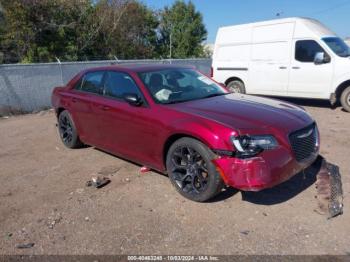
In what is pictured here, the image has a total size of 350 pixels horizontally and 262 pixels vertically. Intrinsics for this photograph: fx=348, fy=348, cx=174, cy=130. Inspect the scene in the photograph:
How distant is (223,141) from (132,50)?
18.5m

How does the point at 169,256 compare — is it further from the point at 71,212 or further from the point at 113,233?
the point at 71,212

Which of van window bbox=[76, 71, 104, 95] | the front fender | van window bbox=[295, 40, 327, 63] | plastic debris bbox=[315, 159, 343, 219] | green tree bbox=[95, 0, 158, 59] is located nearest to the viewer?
the front fender

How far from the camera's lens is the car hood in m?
3.76

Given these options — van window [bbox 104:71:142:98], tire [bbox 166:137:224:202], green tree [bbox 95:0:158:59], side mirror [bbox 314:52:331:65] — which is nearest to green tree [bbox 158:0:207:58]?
green tree [bbox 95:0:158:59]

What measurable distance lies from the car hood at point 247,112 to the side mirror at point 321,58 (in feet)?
17.2

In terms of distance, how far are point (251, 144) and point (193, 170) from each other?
0.79 metres

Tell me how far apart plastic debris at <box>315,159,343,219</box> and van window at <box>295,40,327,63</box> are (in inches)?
220

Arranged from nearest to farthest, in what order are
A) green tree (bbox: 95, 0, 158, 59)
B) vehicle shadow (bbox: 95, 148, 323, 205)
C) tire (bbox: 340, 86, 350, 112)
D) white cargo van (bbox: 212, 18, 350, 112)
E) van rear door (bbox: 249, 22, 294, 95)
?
vehicle shadow (bbox: 95, 148, 323, 205) < tire (bbox: 340, 86, 350, 112) < white cargo van (bbox: 212, 18, 350, 112) < van rear door (bbox: 249, 22, 294, 95) < green tree (bbox: 95, 0, 158, 59)

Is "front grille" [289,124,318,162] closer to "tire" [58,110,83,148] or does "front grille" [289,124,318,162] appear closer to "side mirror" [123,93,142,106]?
"side mirror" [123,93,142,106]

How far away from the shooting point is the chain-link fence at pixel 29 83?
10328 mm

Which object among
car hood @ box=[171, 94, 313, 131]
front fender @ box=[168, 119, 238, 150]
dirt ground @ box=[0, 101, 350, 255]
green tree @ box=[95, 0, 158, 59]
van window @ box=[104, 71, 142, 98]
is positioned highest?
green tree @ box=[95, 0, 158, 59]

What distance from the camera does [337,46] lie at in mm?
9398

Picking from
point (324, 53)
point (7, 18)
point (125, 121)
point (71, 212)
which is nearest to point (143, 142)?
point (125, 121)

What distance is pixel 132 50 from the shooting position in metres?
21.1
